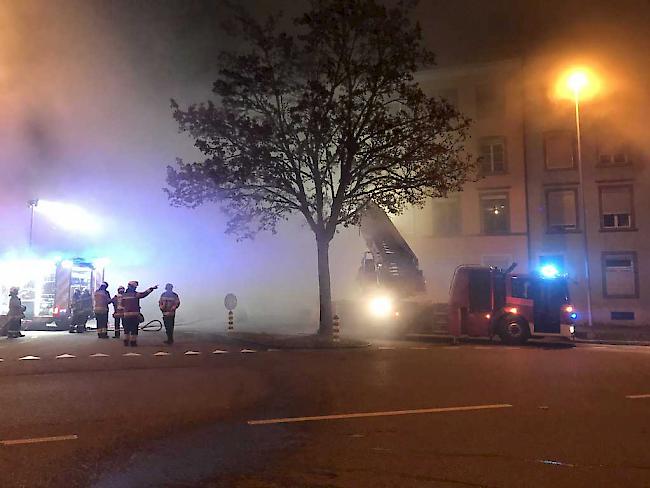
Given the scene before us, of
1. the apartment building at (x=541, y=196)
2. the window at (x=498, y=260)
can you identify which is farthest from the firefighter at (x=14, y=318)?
the window at (x=498, y=260)

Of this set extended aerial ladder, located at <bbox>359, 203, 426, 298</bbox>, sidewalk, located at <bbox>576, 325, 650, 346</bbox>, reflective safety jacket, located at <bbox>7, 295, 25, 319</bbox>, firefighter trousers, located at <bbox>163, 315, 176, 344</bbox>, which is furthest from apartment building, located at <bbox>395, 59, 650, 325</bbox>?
reflective safety jacket, located at <bbox>7, 295, 25, 319</bbox>

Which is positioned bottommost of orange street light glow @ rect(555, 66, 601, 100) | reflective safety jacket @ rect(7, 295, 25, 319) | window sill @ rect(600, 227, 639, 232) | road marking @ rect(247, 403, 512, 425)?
Result: road marking @ rect(247, 403, 512, 425)

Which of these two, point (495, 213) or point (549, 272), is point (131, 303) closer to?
point (549, 272)

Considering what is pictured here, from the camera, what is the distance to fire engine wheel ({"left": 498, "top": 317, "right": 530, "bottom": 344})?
1480 cm

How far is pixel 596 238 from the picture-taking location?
A: 24422 millimetres

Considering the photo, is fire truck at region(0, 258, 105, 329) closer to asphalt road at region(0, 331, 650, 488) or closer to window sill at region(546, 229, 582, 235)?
asphalt road at region(0, 331, 650, 488)

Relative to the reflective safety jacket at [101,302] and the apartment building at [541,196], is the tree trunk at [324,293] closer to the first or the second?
the reflective safety jacket at [101,302]

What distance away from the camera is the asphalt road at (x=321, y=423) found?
4.07 metres

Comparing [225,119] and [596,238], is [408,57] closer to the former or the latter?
[225,119]

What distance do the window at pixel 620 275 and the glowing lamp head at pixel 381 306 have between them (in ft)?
41.3

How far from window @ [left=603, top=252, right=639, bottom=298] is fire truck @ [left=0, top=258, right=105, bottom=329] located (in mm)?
21551

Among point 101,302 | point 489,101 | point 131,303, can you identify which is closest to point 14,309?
point 101,302

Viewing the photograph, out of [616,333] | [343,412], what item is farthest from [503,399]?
[616,333]

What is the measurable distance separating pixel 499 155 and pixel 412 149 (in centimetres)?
1310
